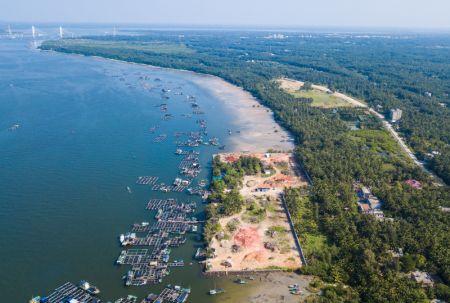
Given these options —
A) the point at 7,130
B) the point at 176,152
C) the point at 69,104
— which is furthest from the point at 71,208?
the point at 69,104

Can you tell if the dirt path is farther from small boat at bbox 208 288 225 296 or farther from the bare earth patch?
small boat at bbox 208 288 225 296

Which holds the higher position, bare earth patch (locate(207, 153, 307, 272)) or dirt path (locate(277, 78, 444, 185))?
dirt path (locate(277, 78, 444, 185))

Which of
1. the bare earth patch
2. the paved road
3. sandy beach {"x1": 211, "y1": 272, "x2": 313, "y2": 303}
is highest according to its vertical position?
the paved road

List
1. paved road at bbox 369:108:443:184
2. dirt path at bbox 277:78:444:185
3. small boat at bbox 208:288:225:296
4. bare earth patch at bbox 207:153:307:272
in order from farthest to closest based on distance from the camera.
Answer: dirt path at bbox 277:78:444:185 → paved road at bbox 369:108:443:184 → bare earth patch at bbox 207:153:307:272 → small boat at bbox 208:288:225:296

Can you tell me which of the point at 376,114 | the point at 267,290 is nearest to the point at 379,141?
the point at 376,114

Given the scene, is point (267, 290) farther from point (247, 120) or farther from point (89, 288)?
point (247, 120)

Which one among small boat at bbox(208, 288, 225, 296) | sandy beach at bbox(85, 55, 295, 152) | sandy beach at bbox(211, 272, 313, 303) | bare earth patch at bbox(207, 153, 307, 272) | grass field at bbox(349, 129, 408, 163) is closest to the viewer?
sandy beach at bbox(211, 272, 313, 303)

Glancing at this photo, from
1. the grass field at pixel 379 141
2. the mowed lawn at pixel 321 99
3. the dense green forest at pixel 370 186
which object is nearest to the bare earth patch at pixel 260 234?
the dense green forest at pixel 370 186

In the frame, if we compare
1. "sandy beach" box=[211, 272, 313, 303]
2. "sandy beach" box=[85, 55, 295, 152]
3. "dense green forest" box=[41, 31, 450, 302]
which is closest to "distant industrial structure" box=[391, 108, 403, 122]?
"dense green forest" box=[41, 31, 450, 302]
